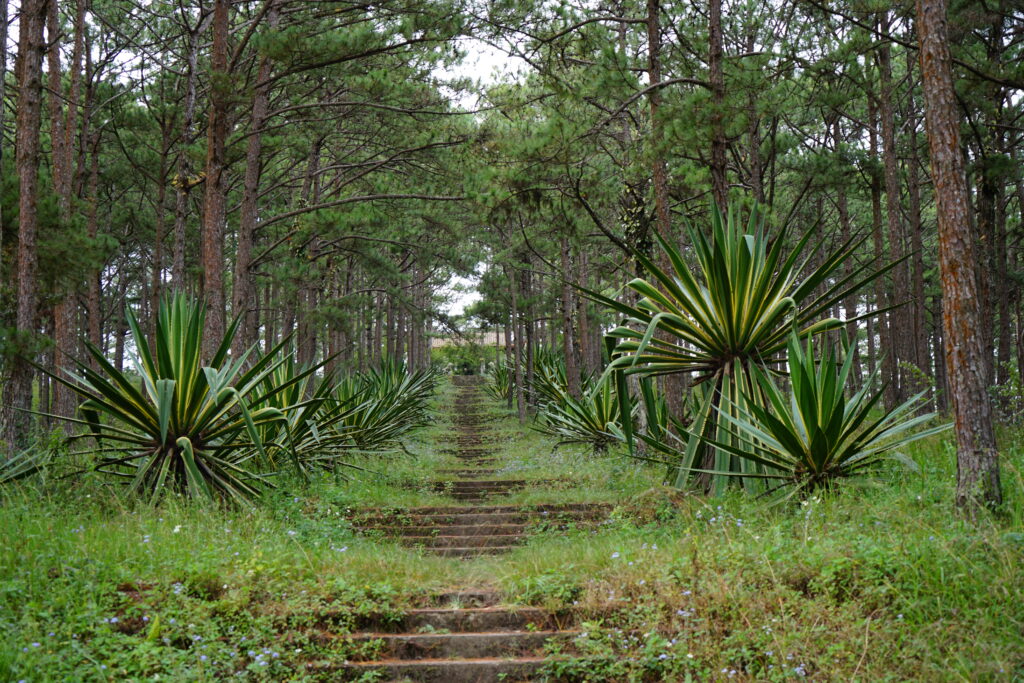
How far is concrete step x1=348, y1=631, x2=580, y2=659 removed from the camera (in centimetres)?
466

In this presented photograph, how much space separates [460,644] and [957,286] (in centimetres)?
386

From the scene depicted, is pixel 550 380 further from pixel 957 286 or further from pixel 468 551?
pixel 957 286

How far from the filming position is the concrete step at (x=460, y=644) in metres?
4.66

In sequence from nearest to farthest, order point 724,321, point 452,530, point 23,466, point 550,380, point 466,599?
point 466,599
point 724,321
point 23,466
point 452,530
point 550,380

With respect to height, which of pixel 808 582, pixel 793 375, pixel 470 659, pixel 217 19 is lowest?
pixel 470 659

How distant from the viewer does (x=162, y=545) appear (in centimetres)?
519

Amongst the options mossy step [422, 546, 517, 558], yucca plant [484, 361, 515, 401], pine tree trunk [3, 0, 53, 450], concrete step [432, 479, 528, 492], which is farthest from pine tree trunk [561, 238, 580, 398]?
mossy step [422, 546, 517, 558]

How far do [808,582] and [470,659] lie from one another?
2.00m

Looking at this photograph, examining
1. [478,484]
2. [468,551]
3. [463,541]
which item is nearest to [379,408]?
[478,484]

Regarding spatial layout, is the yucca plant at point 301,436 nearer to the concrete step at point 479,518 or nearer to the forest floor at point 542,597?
the concrete step at point 479,518

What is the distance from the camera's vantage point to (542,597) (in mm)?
5137

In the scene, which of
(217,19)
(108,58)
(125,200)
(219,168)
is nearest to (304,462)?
(219,168)

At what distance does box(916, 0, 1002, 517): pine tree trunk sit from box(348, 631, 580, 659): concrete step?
272 centimetres

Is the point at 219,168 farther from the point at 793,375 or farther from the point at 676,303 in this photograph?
the point at 793,375
